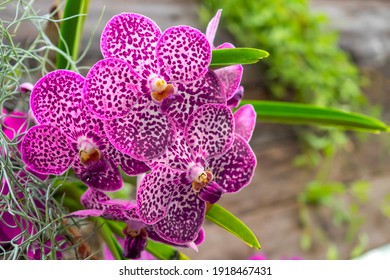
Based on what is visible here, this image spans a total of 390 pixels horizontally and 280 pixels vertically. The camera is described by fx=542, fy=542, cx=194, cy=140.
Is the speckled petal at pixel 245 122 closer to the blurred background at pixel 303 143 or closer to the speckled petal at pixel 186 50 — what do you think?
the speckled petal at pixel 186 50

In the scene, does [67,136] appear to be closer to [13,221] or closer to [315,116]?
[13,221]

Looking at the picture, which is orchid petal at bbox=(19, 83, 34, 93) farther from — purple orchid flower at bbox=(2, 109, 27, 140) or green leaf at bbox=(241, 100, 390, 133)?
green leaf at bbox=(241, 100, 390, 133)

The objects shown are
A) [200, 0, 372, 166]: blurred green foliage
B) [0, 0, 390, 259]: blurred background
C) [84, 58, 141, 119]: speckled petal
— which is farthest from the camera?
[200, 0, 372, 166]: blurred green foliage

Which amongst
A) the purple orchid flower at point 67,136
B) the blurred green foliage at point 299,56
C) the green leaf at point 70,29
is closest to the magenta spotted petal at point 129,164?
the purple orchid flower at point 67,136

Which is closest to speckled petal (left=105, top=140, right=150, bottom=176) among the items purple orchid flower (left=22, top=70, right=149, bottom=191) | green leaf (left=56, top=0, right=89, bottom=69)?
purple orchid flower (left=22, top=70, right=149, bottom=191)

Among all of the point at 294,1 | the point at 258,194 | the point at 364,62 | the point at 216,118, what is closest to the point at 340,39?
the point at 364,62
